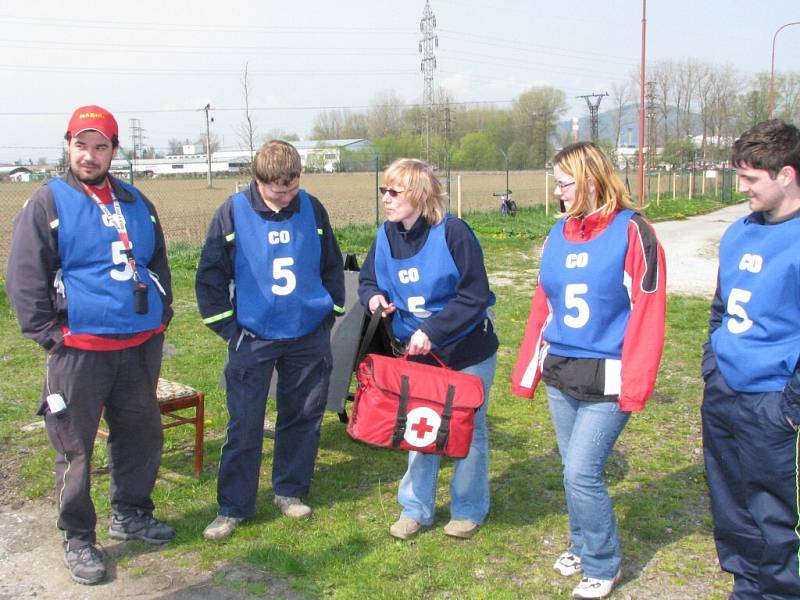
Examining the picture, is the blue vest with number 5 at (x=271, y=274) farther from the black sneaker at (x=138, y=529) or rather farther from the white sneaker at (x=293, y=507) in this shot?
the black sneaker at (x=138, y=529)

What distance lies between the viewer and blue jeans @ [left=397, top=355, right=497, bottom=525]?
163 inches

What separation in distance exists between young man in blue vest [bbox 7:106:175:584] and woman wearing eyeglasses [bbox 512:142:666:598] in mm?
1909

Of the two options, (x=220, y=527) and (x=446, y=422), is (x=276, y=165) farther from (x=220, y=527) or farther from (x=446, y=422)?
(x=220, y=527)

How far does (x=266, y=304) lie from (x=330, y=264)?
47cm

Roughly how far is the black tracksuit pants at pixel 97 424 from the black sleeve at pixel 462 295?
1.40 meters

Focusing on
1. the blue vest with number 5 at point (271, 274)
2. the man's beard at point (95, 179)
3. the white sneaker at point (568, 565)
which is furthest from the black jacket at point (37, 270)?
the white sneaker at point (568, 565)

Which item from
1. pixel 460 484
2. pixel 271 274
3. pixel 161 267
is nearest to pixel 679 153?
pixel 460 484

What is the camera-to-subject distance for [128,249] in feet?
12.3

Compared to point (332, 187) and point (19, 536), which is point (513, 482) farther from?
point (332, 187)

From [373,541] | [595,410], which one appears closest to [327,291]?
[373,541]

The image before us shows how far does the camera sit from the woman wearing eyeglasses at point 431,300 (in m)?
3.87

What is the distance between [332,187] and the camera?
27750 mm

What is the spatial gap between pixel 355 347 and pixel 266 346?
3.70ft

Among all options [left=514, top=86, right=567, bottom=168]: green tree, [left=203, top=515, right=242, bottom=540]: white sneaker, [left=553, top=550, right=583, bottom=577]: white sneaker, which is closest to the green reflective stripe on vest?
[left=203, top=515, right=242, bottom=540]: white sneaker
